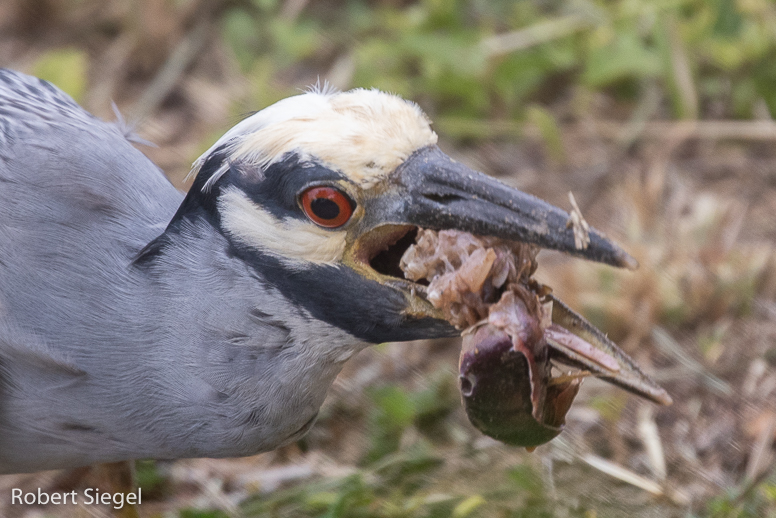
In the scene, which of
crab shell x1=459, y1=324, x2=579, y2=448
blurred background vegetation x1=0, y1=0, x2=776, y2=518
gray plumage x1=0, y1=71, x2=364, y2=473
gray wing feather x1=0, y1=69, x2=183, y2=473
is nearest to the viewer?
crab shell x1=459, y1=324, x2=579, y2=448

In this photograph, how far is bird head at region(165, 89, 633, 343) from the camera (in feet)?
6.95

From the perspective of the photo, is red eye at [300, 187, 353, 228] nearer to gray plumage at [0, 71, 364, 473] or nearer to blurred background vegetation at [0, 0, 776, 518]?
gray plumage at [0, 71, 364, 473]

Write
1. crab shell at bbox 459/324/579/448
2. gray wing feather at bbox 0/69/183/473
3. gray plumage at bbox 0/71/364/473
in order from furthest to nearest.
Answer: gray wing feather at bbox 0/69/183/473 < gray plumage at bbox 0/71/364/473 < crab shell at bbox 459/324/579/448

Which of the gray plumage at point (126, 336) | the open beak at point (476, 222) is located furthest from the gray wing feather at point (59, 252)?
the open beak at point (476, 222)

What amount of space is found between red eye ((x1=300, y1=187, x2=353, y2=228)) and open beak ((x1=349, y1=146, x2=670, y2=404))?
2.3 inches

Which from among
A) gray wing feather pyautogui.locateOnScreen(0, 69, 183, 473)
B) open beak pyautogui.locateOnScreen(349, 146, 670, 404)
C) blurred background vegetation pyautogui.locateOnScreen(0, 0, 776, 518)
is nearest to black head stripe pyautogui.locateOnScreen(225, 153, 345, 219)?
open beak pyautogui.locateOnScreen(349, 146, 670, 404)

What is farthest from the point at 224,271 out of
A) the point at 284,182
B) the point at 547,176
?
the point at 547,176

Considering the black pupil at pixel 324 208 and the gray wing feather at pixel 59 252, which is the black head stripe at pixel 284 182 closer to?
the black pupil at pixel 324 208

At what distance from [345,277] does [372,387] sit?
1794 millimetres

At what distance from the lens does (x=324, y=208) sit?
215 centimetres

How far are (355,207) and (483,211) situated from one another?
0.32m

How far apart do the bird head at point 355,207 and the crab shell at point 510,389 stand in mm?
162

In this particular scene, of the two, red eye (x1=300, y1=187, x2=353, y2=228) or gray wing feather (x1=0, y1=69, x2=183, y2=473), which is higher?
red eye (x1=300, y1=187, x2=353, y2=228)

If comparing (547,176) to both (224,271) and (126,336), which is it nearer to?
(224,271)
